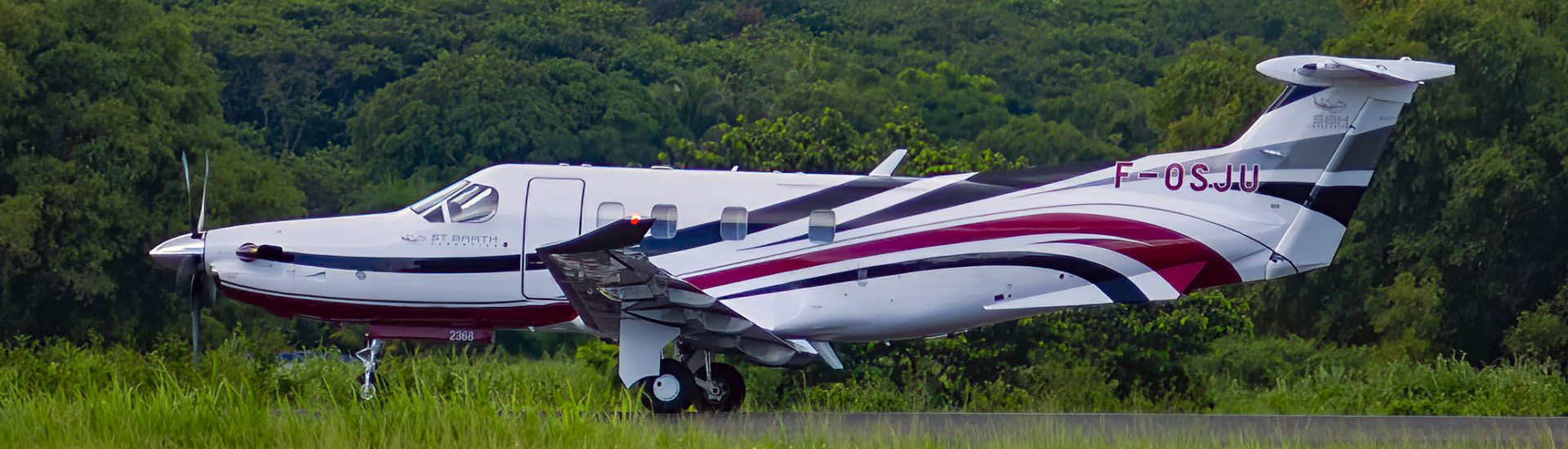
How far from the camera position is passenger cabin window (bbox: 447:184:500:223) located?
56.3 ft

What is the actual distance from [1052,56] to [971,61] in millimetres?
3575

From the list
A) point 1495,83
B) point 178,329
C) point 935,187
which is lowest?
point 178,329

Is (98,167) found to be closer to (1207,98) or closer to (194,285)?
(194,285)

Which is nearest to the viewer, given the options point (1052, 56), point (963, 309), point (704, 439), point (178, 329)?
point (704, 439)

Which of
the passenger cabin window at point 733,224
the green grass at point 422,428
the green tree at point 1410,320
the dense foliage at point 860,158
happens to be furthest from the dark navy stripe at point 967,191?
the green tree at point 1410,320

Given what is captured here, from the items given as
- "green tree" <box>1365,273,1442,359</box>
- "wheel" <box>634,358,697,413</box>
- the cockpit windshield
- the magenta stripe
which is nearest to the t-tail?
the magenta stripe

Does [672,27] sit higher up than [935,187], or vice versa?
[672,27]

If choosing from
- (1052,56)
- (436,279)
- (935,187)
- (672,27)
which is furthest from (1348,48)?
(672,27)

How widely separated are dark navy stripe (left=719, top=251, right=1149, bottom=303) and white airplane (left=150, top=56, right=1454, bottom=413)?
0.06ft

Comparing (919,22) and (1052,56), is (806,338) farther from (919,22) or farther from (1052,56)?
(919,22)

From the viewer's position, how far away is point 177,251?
17469mm

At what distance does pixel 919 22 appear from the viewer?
283 ft

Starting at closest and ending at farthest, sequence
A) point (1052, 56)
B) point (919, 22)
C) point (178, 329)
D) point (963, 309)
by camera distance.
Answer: point (963, 309) < point (178, 329) < point (1052, 56) < point (919, 22)

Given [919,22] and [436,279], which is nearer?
[436,279]
